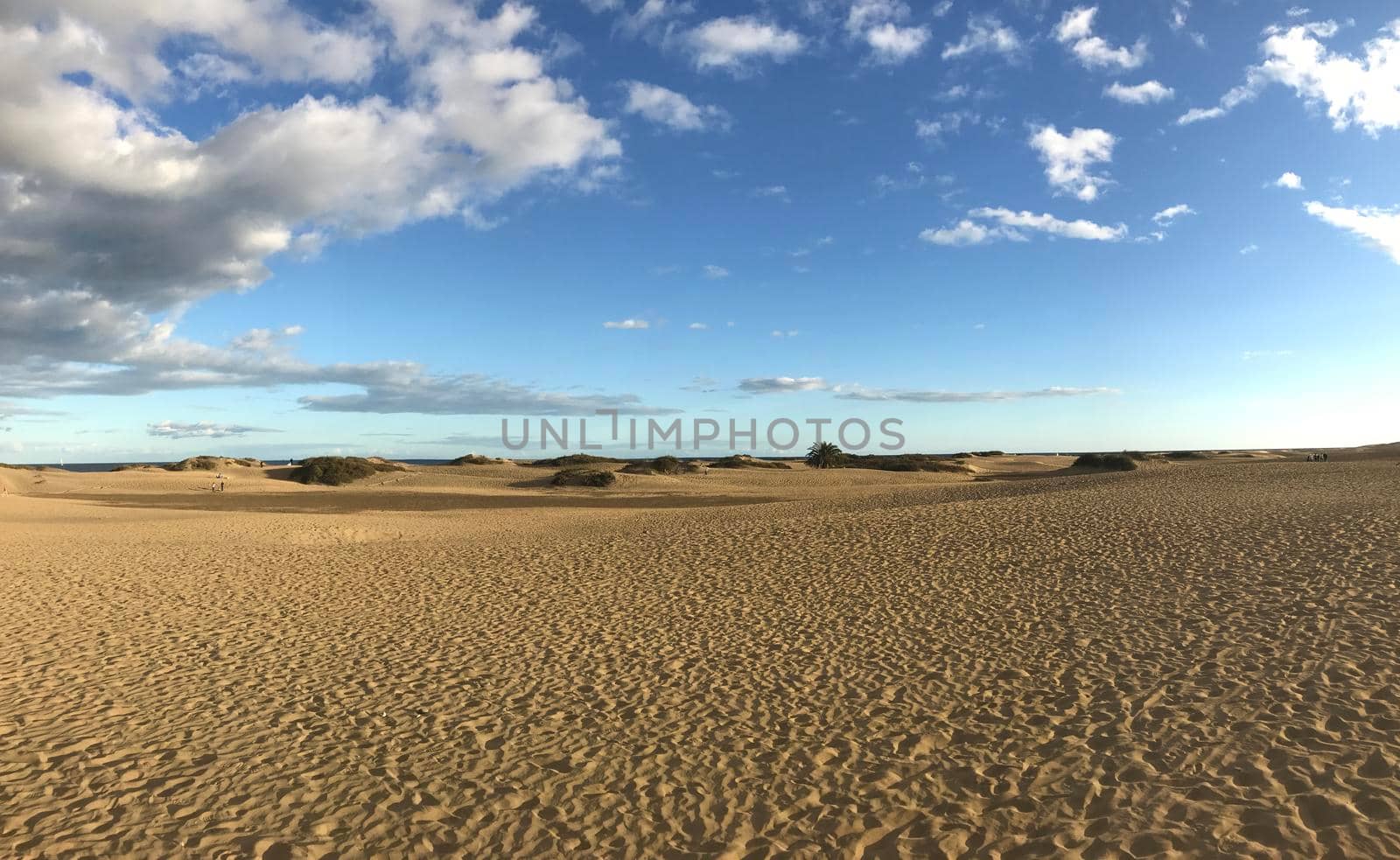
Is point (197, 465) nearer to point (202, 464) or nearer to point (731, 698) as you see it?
point (202, 464)

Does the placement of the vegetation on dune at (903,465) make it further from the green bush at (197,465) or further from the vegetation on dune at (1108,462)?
the green bush at (197,465)

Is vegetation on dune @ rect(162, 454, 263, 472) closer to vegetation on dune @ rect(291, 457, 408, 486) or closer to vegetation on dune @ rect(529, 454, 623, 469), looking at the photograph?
vegetation on dune @ rect(291, 457, 408, 486)

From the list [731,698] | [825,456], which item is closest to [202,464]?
[825,456]

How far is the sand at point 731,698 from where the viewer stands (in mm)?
6039

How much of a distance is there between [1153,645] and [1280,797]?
4.27m

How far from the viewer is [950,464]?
65312mm

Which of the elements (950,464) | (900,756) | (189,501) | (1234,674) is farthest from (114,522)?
(950,464)

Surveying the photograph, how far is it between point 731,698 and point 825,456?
5808cm

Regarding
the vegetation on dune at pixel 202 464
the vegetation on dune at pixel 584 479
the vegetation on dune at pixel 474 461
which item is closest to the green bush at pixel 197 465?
the vegetation on dune at pixel 202 464

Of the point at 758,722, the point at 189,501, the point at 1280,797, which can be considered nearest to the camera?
the point at 1280,797

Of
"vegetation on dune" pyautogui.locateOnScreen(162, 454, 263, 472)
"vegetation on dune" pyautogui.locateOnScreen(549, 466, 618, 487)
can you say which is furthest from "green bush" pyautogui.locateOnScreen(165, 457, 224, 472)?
"vegetation on dune" pyautogui.locateOnScreen(549, 466, 618, 487)

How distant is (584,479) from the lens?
48094 millimetres

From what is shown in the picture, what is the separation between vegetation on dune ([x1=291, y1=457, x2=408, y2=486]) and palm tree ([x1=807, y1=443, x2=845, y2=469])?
35.2 meters

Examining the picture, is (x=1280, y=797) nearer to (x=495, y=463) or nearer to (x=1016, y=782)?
(x=1016, y=782)
